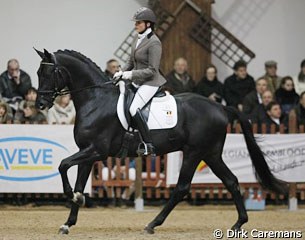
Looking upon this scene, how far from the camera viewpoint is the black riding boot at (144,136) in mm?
11492

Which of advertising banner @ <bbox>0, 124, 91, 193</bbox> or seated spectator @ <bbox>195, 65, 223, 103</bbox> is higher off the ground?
seated spectator @ <bbox>195, 65, 223, 103</bbox>

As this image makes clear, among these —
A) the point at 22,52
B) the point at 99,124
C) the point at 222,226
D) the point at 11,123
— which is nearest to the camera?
the point at 99,124

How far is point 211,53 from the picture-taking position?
18.8 meters

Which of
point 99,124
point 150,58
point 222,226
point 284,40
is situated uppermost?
point 284,40

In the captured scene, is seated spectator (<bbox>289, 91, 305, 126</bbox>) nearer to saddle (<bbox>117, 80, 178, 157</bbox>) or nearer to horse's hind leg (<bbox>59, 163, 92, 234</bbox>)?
saddle (<bbox>117, 80, 178, 157</bbox>)

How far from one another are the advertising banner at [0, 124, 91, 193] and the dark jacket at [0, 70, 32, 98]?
189 cm

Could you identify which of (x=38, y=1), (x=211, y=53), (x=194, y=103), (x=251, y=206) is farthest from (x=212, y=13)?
(x=194, y=103)

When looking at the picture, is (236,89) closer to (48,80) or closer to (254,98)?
(254,98)

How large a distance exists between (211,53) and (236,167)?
12.7 ft

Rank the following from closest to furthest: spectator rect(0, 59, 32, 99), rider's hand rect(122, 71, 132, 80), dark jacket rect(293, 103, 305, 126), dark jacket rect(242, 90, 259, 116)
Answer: rider's hand rect(122, 71, 132, 80) < dark jacket rect(293, 103, 305, 126) < dark jacket rect(242, 90, 259, 116) < spectator rect(0, 59, 32, 99)

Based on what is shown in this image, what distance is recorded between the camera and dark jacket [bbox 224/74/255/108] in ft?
56.9

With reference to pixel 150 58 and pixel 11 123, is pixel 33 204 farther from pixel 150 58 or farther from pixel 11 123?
pixel 150 58

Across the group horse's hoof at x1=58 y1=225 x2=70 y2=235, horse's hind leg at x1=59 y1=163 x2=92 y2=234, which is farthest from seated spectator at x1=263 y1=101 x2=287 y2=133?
horse's hoof at x1=58 y1=225 x2=70 y2=235

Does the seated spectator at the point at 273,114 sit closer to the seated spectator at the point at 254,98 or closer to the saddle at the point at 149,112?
the seated spectator at the point at 254,98
